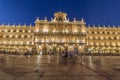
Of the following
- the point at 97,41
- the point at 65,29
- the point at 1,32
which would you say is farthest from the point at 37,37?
the point at 97,41

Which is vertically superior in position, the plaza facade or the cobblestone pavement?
the plaza facade

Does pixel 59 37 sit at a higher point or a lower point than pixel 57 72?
higher

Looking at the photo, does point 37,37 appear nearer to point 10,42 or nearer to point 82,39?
point 10,42

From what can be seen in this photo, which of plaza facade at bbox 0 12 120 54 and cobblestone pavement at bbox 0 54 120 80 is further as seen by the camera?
plaza facade at bbox 0 12 120 54

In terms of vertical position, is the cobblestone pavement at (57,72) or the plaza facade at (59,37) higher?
the plaza facade at (59,37)

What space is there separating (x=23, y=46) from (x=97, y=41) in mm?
32918

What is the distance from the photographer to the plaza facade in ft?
175

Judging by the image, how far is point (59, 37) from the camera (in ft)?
180

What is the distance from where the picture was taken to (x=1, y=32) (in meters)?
58.8

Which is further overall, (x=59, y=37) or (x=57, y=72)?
(x=59, y=37)

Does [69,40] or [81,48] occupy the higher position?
[69,40]

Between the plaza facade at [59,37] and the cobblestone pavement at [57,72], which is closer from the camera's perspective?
the cobblestone pavement at [57,72]

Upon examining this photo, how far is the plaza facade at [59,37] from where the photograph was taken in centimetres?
5345

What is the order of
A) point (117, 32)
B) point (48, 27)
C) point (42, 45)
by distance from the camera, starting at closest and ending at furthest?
point (42, 45) → point (48, 27) → point (117, 32)
